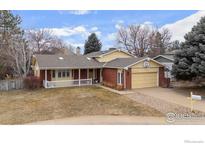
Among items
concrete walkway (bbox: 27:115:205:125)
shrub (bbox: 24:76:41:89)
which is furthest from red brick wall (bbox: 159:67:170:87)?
shrub (bbox: 24:76:41:89)

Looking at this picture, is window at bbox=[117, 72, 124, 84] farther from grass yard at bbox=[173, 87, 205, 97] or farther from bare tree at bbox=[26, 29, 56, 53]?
bare tree at bbox=[26, 29, 56, 53]

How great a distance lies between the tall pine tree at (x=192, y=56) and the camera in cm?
1017

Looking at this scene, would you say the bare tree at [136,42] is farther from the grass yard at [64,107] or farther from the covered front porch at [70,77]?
the grass yard at [64,107]

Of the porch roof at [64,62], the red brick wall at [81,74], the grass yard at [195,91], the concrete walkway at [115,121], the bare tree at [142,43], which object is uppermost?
the bare tree at [142,43]

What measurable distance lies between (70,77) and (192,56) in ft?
28.8

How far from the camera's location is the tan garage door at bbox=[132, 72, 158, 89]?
43.7 ft

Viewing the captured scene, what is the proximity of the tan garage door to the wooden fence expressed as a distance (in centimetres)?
731

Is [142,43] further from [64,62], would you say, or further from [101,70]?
[64,62]

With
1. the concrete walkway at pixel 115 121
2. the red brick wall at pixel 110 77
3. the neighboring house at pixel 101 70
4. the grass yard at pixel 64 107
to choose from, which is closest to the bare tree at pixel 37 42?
the neighboring house at pixel 101 70

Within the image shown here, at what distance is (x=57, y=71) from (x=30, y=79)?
246 cm

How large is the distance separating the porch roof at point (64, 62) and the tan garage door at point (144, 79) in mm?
3533

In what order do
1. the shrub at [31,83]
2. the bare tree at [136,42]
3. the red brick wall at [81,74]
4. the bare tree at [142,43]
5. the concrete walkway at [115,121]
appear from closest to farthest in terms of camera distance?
the concrete walkway at [115,121] → the shrub at [31,83] → the bare tree at [136,42] → the bare tree at [142,43] → the red brick wall at [81,74]
